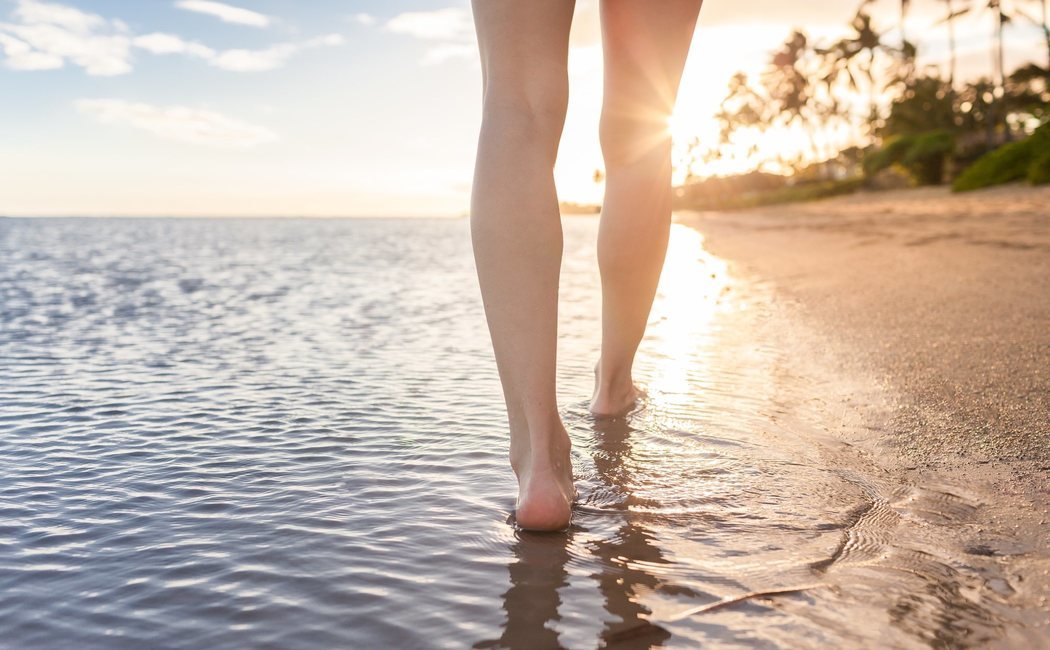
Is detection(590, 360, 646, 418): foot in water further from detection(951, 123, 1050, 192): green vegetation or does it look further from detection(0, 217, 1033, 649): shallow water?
detection(951, 123, 1050, 192): green vegetation

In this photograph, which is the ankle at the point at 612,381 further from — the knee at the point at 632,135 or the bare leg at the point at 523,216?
the bare leg at the point at 523,216

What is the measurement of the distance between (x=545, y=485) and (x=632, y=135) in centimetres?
106

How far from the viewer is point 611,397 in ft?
7.64

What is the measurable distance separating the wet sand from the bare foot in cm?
65

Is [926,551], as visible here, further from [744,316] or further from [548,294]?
[744,316]

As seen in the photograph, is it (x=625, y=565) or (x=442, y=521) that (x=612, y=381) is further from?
(x=625, y=565)

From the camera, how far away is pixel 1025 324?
3.00 meters

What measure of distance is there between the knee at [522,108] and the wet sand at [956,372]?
995mm

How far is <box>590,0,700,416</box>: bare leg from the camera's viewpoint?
206cm

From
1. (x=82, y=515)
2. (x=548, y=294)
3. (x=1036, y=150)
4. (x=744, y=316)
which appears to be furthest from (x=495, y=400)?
(x=1036, y=150)

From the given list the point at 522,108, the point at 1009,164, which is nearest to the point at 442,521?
the point at 522,108

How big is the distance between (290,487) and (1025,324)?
2621 millimetres

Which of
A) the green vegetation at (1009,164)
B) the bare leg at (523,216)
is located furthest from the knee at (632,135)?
the green vegetation at (1009,164)

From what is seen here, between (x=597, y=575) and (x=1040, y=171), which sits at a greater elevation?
(x=1040, y=171)
